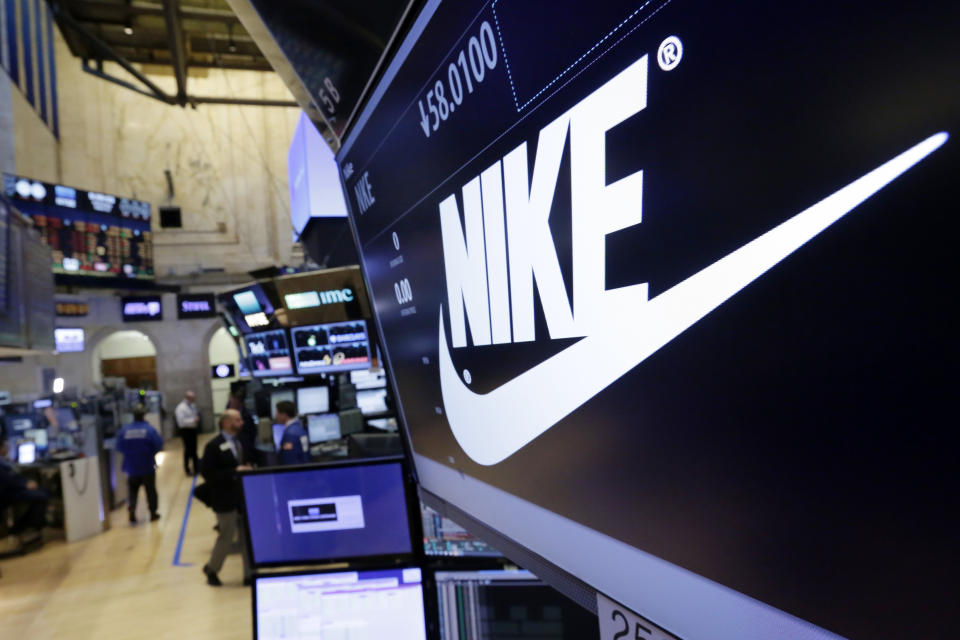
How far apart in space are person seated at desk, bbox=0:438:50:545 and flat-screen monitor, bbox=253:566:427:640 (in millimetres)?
5675

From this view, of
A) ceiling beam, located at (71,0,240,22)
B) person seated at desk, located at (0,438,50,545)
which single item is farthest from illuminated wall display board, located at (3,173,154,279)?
person seated at desk, located at (0,438,50,545)

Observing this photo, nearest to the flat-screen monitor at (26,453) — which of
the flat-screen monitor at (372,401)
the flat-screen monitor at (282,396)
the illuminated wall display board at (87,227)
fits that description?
the flat-screen monitor at (282,396)

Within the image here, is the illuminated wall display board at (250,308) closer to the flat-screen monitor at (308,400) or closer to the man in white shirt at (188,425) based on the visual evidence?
the flat-screen monitor at (308,400)

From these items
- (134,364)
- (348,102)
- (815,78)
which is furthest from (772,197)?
(134,364)

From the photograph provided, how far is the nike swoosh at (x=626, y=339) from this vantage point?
0.47 m

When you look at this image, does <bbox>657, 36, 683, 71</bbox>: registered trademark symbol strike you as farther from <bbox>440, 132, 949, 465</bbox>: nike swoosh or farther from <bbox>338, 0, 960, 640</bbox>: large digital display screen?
<bbox>440, 132, 949, 465</bbox>: nike swoosh

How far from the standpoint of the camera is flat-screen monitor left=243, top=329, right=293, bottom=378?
8.64 meters

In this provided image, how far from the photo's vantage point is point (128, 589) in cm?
527

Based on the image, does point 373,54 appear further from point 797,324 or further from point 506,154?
point 797,324

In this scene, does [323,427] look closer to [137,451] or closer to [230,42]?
[137,451]

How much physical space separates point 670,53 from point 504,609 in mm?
1651

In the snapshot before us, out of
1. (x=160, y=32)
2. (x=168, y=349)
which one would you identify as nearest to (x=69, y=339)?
(x=168, y=349)

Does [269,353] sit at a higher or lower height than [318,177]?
lower

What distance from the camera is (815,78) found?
0.47 meters
